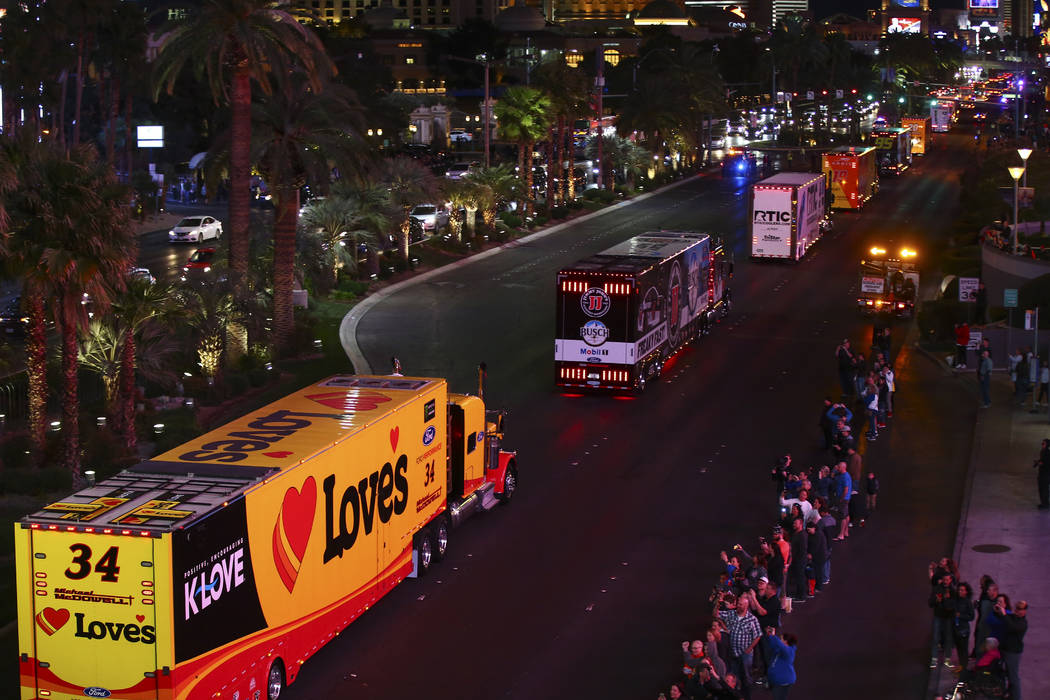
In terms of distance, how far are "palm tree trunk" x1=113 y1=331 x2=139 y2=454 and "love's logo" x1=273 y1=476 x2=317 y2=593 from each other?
12.9 metres

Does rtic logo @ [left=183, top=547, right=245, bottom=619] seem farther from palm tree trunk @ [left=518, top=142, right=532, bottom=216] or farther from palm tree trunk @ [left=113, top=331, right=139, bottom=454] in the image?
palm tree trunk @ [left=518, top=142, right=532, bottom=216]

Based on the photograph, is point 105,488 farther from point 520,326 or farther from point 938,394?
point 520,326

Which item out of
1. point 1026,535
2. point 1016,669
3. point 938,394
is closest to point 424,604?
point 1016,669

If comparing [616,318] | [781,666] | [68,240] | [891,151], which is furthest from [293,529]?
[891,151]

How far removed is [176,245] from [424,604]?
50214mm

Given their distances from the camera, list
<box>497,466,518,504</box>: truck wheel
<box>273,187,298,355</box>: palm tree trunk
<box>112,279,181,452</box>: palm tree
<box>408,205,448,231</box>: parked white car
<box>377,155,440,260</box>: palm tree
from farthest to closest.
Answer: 1. <box>408,205,448,231</box>: parked white car
2. <box>377,155,440,260</box>: palm tree
3. <box>273,187,298,355</box>: palm tree trunk
4. <box>112,279,181,452</box>: palm tree
5. <box>497,466,518,504</box>: truck wheel

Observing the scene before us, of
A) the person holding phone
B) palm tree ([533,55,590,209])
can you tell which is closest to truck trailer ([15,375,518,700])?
the person holding phone

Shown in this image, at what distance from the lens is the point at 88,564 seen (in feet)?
53.6

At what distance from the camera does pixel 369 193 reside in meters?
57.0

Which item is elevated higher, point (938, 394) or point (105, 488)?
point (105, 488)

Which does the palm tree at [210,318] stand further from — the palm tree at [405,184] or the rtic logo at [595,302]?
the palm tree at [405,184]

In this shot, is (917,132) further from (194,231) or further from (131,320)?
(131,320)

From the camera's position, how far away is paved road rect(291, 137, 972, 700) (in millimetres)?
20891

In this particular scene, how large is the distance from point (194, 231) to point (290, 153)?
87.3 feet
